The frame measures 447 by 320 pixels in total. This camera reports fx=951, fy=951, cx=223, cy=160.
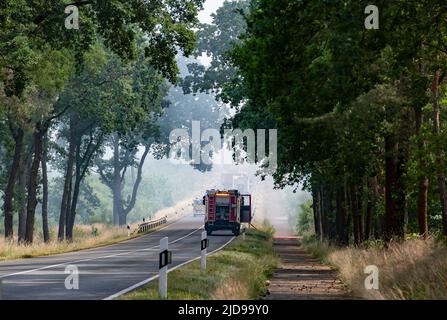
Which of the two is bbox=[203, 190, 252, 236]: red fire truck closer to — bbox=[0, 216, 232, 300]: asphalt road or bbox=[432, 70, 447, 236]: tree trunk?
bbox=[0, 216, 232, 300]: asphalt road

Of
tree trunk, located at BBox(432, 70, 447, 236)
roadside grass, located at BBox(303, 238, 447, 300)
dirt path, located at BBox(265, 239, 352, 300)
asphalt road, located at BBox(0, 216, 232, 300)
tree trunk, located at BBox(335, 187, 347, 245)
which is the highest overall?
tree trunk, located at BBox(432, 70, 447, 236)

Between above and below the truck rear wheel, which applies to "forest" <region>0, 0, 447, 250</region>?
above

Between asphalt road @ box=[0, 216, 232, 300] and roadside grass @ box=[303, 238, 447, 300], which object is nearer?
roadside grass @ box=[303, 238, 447, 300]

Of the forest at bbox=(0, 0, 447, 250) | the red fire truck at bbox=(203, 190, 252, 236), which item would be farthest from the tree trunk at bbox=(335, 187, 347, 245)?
the red fire truck at bbox=(203, 190, 252, 236)

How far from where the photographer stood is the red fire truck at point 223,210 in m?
63.5

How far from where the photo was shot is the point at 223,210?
63531 millimetres

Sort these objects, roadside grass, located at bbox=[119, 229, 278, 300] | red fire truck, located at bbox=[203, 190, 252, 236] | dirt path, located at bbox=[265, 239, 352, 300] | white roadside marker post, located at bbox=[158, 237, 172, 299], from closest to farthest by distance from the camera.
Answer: white roadside marker post, located at bbox=[158, 237, 172, 299] → roadside grass, located at bbox=[119, 229, 278, 300] → dirt path, located at bbox=[265, 239, 352, 300] → red fire truck, located at bbox=[203, 190, 252, 236]

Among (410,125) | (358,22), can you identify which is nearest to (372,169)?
(410,125)

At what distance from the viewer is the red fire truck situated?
6353 cm

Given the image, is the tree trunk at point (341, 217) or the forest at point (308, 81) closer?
the forest at point (308, 81)

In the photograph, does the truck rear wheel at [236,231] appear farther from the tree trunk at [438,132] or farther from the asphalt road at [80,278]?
the tree trunk at [438,132]

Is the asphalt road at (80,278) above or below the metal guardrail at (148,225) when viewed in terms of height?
below

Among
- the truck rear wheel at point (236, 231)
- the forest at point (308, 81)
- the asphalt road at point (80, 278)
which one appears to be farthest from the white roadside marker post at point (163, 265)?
the truck rear wheel at point (236, 231)

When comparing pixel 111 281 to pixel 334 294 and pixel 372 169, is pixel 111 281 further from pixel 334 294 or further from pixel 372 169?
pixel 372 169
